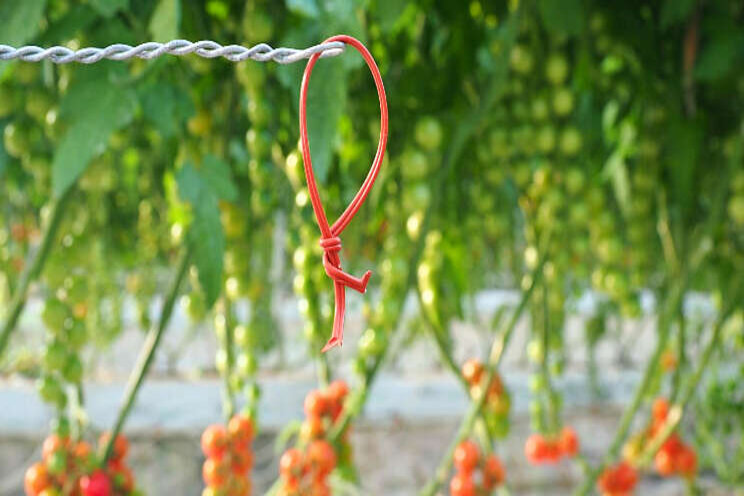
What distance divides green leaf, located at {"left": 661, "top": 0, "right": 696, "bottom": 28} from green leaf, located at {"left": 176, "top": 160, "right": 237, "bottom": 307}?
0.38 metres

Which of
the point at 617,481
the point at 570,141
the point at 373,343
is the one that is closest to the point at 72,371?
the point at 373,343

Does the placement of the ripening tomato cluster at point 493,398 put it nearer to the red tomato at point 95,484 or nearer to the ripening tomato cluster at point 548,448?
the ripening tomato cluster at point 548,448

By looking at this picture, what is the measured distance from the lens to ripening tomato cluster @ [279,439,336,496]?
62cm

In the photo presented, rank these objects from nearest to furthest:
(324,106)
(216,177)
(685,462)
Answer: (324,106) → (216,177) → (685,462)

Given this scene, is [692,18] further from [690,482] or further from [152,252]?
[152,252]

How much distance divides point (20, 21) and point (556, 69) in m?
0.42

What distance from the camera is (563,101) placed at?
2.17ft

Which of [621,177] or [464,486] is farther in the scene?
[621,177]

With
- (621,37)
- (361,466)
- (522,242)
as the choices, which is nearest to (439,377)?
(361,466)

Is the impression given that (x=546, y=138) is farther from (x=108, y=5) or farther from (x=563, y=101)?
(x=108, y=5)

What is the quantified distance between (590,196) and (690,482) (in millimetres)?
421

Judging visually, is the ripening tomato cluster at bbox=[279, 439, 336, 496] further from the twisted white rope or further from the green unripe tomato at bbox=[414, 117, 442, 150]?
the twisted white rope

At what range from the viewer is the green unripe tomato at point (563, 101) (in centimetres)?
66

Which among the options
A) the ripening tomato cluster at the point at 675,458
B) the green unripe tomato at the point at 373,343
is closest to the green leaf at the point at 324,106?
the green unripe tomato at the point at 373,343
